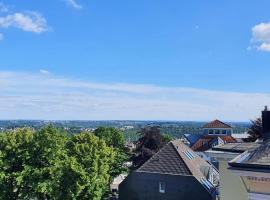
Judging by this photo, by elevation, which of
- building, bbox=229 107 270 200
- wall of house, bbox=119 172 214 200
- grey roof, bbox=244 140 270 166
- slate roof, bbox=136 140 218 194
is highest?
grey roof, bbox=244 140 270 166

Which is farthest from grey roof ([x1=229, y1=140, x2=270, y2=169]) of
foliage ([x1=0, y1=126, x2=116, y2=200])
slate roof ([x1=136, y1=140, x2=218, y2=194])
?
slate roof ([x1=136, y1=140, x2=218, y2=194])

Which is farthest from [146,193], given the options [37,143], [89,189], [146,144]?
[146,144]

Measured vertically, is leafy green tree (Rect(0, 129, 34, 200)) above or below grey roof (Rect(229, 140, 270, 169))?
below

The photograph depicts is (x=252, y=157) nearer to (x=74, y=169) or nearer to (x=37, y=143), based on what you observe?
(x=74, y=169)

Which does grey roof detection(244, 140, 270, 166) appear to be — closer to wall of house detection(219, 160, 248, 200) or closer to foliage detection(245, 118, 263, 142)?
wall of house detection(219, 160, 248, 200)

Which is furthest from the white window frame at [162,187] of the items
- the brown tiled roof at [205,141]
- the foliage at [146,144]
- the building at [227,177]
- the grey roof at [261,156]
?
the brown tiled roof at [205,141]

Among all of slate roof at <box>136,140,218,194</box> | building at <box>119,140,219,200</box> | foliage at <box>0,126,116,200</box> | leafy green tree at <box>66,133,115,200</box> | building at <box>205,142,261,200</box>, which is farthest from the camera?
slate roof at <box>136,140,218,194</box>

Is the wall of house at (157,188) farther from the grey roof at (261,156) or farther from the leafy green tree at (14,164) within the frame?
the grey roof at (261,156)
